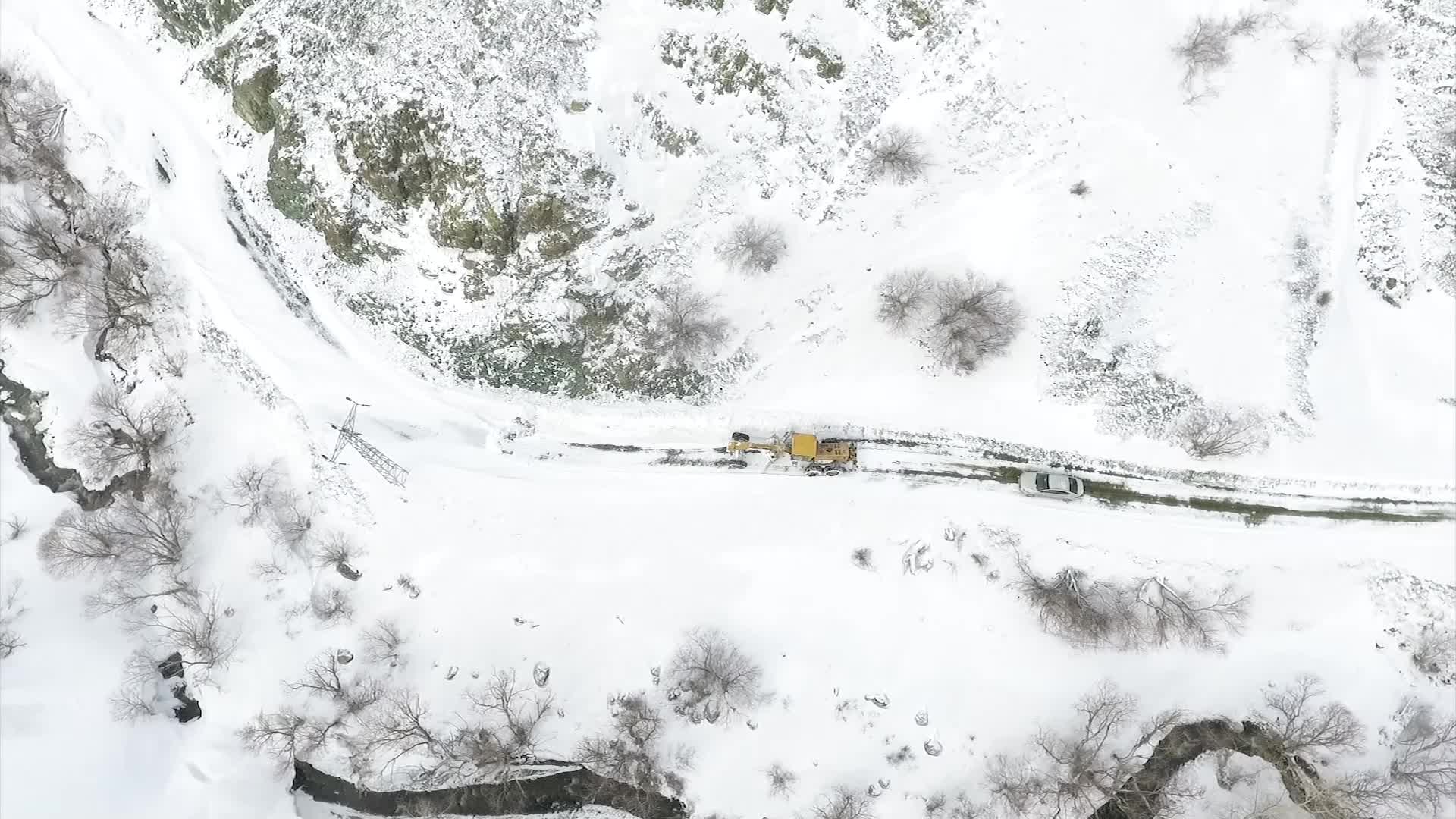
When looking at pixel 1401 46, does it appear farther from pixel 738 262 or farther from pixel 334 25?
pixel 334 25

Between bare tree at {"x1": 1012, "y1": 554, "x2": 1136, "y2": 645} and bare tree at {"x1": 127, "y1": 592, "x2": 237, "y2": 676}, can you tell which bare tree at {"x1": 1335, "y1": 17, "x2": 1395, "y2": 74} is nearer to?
bare tree at {"x1": 1012, "y1": 554, "x2": 1136, "y2": 645}

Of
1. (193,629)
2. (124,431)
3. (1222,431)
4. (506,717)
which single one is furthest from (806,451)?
(124,431)

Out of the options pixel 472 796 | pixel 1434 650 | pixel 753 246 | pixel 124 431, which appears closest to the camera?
pixel 1434 650

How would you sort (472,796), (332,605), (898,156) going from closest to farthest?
(898,156) < (332,605) < (472,796)

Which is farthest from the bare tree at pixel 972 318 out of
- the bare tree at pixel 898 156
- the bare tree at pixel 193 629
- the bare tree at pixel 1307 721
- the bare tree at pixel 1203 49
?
the bare tree at pixel 193 629

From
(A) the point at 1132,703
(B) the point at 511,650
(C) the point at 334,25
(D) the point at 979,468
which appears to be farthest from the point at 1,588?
(A) the point at 1132,703

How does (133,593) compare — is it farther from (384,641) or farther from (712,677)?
(712,677)

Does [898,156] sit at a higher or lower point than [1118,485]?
higher
